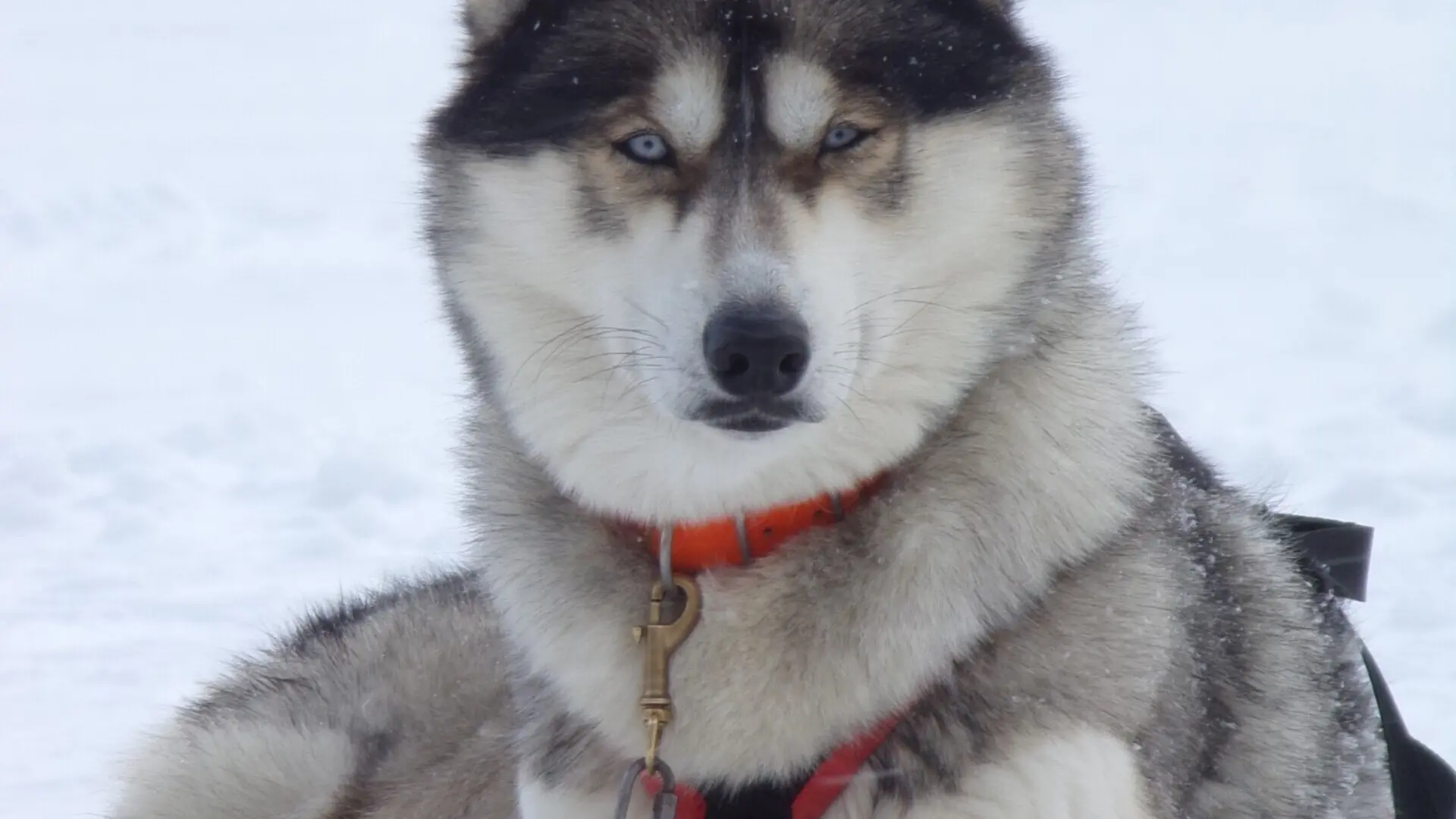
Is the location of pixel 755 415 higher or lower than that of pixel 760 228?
lower

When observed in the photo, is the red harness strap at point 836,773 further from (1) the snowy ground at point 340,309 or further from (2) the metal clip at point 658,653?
(1) the snowy ground at point 340,309

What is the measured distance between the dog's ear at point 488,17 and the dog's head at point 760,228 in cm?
17

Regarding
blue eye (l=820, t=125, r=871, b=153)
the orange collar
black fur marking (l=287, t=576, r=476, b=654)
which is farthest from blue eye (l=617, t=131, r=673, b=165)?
black fur marking (l=287, t=576, r=476, b=654)

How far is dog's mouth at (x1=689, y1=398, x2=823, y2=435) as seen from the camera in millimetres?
2000

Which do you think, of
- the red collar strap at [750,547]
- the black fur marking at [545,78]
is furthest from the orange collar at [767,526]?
the black fur marking at [545,78]

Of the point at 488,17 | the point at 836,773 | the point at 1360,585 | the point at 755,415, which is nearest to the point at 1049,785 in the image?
the point at 836,773

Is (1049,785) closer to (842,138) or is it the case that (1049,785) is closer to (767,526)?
(767,526)

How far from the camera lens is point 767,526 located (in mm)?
2191

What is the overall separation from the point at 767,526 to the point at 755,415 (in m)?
0.25

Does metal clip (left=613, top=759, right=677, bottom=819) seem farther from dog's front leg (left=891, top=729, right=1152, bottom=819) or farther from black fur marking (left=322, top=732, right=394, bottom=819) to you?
black fur marking (left=322, top=732, right=394, bottom=819)

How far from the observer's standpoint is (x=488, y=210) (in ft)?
7.75

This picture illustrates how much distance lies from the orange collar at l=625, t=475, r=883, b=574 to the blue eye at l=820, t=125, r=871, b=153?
51 cm

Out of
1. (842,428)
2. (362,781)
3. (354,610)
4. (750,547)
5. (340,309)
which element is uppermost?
(842,428)

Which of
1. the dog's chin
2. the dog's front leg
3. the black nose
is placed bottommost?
the dog's front leg
